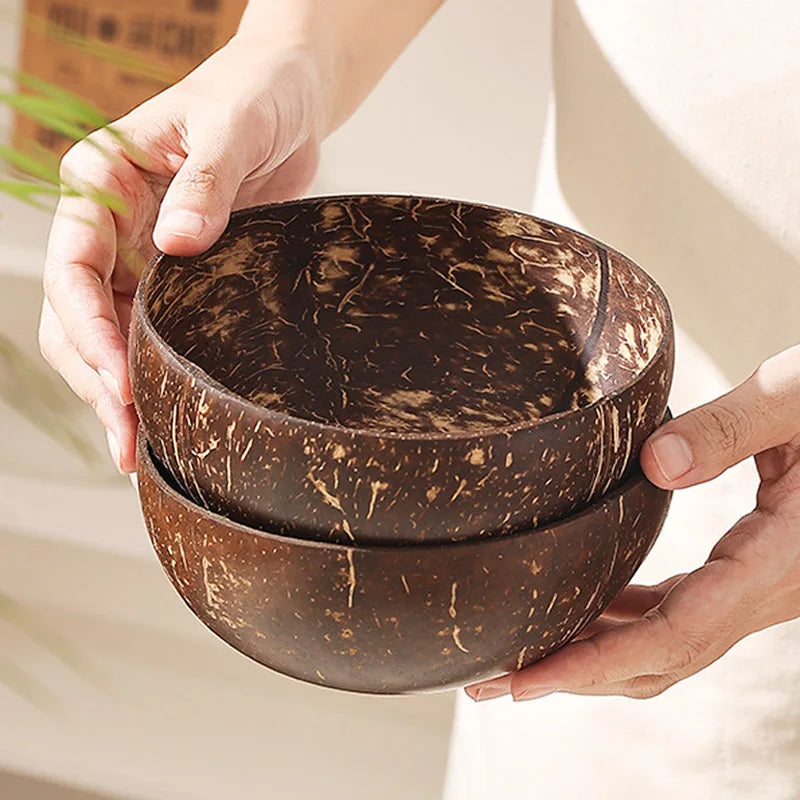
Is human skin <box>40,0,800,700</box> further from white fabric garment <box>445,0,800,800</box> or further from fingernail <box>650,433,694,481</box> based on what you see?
white fabric garment <box>445,0,800,800</box>

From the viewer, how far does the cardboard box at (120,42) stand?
1614 millimetres

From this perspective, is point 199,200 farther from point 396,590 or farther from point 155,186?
point 396,590

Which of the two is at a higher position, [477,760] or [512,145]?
[512,145]

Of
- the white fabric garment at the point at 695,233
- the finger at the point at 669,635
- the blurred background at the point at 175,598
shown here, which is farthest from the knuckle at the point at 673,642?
the blurred background at the point at 175,598

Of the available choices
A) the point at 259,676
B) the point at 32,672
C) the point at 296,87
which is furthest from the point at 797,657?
the point at 32,672

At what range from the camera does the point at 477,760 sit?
1.03 m

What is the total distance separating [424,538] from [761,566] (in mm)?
217

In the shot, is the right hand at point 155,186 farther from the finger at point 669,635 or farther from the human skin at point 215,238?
the finger at point 669,635

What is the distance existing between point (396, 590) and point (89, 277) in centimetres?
30

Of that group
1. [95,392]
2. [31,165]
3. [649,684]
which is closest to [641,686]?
[649,684]

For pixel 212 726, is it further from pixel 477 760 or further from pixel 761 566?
pixel 761 566

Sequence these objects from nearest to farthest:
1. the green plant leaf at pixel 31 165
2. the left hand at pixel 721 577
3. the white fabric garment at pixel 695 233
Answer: the green plant leaf at pixel 31 165 < the left hand at pixel 721 577 < the white fabric garment at pixel 695 233

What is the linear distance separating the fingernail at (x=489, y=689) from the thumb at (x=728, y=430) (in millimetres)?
146

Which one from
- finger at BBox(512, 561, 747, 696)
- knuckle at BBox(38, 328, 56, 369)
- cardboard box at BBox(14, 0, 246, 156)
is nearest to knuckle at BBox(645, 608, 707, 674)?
finger at BBox(512, 561, 747, 696)
